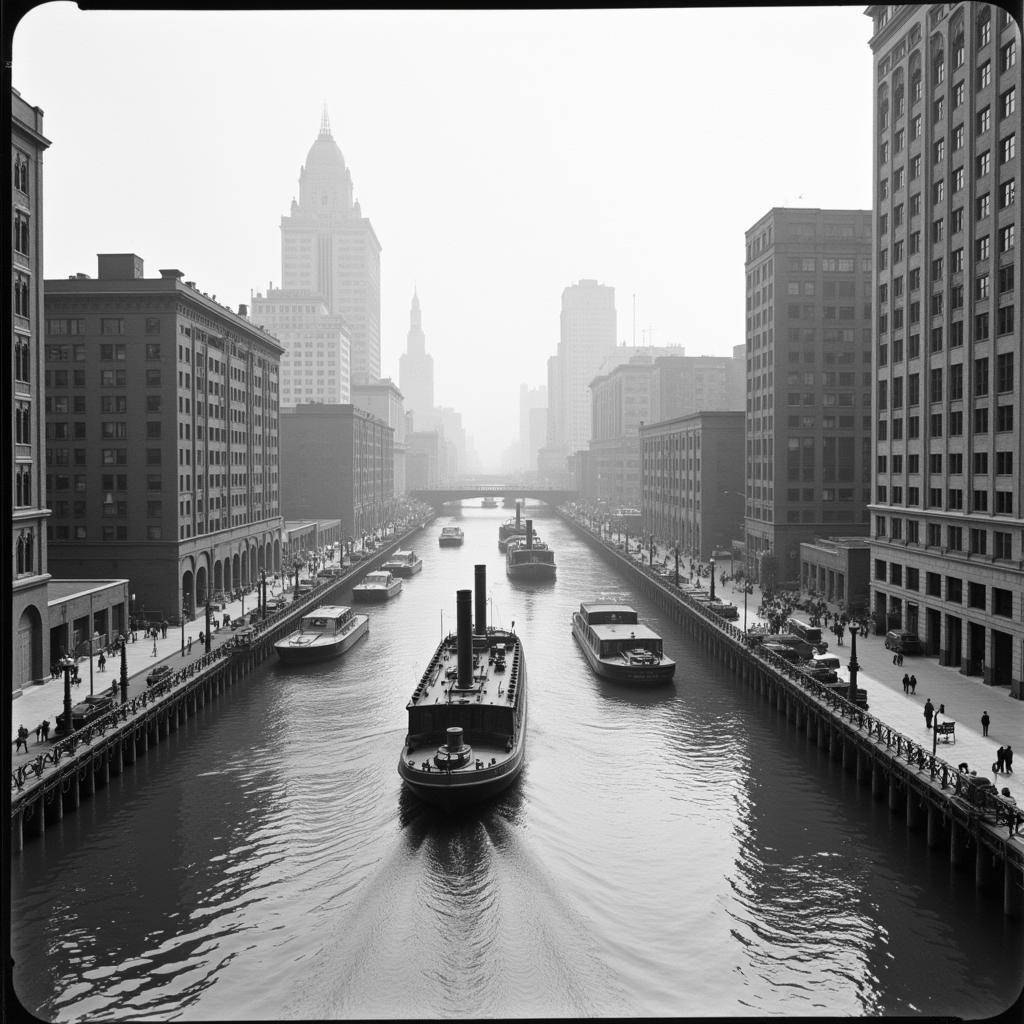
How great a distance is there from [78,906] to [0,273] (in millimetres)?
29328

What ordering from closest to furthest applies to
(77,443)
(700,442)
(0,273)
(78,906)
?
(0,273) < (78,906) < (77,443) < (700,442)

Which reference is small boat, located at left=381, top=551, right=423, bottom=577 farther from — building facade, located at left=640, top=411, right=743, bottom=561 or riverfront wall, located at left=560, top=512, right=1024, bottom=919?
riverfront wall, located at left=560, top=512, right=1024, bottom=919

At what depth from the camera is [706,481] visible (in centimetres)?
12275

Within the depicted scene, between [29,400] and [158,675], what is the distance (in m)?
16.9

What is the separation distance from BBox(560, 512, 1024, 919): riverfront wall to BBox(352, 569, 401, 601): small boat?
48.2 meters

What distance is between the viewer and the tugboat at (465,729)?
38031 mm

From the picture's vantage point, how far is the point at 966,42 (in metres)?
54.5

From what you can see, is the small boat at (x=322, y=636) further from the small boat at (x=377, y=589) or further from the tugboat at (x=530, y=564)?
the tugboat at (x=530, y=564)

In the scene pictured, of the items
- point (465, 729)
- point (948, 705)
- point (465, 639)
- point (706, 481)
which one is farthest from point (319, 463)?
point (948, 705)

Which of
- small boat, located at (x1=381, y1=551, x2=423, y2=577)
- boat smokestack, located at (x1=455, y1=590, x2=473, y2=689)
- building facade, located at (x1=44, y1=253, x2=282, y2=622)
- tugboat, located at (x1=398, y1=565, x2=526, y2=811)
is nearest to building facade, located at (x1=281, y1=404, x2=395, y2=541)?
small boat, located at (x1=381, y1=551, x2=423, y2=577)

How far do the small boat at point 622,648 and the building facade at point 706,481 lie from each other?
45.7m

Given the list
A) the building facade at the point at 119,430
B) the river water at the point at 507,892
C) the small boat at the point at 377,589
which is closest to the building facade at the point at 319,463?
the small boat at the point at 377,589

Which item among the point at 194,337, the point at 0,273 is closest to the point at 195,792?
the point at 0,273

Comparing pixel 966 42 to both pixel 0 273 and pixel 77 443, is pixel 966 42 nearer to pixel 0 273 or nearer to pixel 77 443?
pixel 0 273
